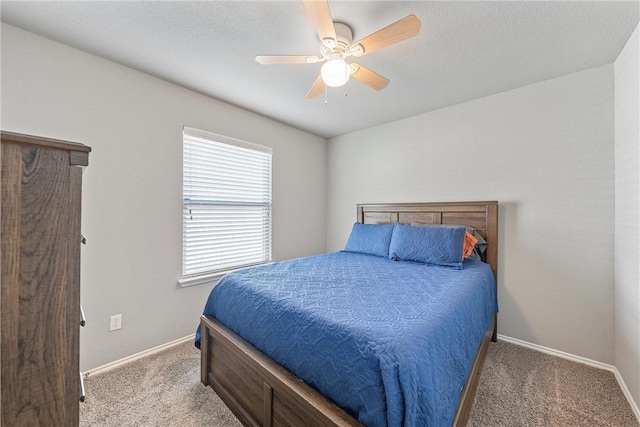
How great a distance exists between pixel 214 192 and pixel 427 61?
A: 2247mm

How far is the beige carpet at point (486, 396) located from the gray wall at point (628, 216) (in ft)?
0.77

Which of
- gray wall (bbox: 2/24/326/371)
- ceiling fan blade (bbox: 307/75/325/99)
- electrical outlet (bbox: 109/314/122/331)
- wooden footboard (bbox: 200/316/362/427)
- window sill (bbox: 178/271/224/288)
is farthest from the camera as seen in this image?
window sill (bbox: 178/271/224/288)

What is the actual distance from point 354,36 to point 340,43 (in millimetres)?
255

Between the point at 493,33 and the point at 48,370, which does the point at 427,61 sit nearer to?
the point at 493,33

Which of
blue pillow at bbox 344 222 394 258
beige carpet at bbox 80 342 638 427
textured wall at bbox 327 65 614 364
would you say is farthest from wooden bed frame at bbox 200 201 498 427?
blue pillow at bbox 344 222 394 258

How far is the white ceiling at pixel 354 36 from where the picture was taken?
152cm

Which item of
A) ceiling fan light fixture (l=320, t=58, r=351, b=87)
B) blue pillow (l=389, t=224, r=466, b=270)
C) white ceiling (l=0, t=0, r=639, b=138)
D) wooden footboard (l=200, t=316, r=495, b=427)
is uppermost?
white ceiling (l=0, t=0, r=639, b=138)

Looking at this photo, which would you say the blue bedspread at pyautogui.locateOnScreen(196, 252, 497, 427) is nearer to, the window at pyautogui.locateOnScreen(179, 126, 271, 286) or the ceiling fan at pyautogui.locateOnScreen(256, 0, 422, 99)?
the window at pyautogui.locateOnScreen(179, 126, 271, 286)

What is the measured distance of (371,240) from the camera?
2844mm

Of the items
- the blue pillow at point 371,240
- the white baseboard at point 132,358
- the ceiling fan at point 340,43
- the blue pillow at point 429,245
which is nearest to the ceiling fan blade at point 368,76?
the ceiling fan at point 340,43

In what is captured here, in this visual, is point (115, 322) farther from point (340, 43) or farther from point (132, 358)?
point (340, 43)

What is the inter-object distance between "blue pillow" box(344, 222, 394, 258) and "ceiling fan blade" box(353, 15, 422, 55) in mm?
1772

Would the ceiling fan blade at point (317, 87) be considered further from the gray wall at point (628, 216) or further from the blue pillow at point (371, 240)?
the gray wall at point (628, 216)

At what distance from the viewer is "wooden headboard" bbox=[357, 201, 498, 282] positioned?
2498 millimetres
